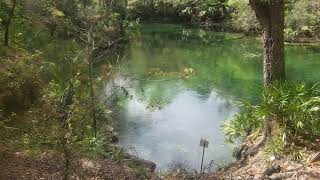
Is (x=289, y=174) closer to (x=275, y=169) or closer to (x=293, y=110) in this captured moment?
(x=275, y=169)

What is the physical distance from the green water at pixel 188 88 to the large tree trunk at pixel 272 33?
66cm

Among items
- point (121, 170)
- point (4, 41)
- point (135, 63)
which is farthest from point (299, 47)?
point (121, 170)

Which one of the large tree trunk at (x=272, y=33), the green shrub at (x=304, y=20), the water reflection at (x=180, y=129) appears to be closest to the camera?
the large tree trunk at (x=272, y=33)

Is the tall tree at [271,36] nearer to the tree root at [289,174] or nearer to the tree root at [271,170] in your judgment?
the tree root at [271,170]

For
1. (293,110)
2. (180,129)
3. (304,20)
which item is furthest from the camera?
(304,20)

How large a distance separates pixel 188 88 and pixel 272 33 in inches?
500

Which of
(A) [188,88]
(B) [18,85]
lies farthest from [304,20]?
(B) [18,85]

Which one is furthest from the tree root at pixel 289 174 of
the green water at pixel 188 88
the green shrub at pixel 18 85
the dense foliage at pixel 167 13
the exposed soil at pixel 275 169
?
the dense foliage at pixel 167 13

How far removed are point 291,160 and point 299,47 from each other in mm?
27156

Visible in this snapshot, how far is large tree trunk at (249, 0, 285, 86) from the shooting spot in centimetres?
928

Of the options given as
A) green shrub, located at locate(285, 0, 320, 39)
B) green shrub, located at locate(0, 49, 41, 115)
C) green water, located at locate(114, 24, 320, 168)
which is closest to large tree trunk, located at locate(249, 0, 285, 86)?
green water, located at locate(114, 24, 320, 168)

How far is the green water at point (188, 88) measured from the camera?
13367 millimetres

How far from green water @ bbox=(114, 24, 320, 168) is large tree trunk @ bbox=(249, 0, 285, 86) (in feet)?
2.18

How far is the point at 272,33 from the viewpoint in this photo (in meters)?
9.36
